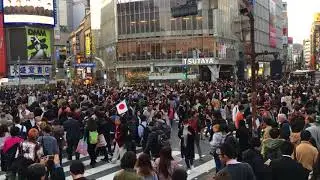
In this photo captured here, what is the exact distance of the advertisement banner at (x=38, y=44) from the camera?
273 ft

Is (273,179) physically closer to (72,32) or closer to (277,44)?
(277,44)

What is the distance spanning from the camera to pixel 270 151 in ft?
28.1

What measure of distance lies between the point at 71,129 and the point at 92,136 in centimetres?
78

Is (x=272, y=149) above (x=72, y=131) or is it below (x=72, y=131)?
above

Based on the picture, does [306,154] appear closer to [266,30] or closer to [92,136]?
[92,136]

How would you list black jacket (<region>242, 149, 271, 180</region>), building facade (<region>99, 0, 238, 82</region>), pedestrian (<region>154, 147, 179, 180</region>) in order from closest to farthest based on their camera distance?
black jacket (<region>242, 149, 271, 180</region>) → pedestrian (<region>154, 147, 179, 180</region>) → building facade (<region>99, 0, 238, 82</region>)

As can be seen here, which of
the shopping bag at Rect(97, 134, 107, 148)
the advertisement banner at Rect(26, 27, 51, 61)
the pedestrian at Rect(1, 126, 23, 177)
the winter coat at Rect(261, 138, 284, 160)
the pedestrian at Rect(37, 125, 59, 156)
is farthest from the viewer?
the advertisement banner at Rect(26, 27, 51, 61)

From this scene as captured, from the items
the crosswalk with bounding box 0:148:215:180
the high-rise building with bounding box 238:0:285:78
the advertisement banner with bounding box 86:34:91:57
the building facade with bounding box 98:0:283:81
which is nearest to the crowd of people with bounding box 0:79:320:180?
the crosswalk with bounding box 0:148:215:180

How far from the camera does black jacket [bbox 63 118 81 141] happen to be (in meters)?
14.5

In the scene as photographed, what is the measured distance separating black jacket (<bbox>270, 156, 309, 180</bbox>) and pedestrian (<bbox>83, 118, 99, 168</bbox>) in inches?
303

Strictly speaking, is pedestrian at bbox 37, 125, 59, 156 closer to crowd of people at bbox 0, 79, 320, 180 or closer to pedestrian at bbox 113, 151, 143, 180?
crowd of people at bbox 0, 79, 320, 180

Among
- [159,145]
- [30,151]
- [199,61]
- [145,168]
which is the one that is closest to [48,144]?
[30,151]

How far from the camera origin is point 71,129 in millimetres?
14492

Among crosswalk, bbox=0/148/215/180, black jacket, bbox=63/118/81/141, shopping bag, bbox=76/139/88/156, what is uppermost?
black jacket, bbox=63/118/81/141
